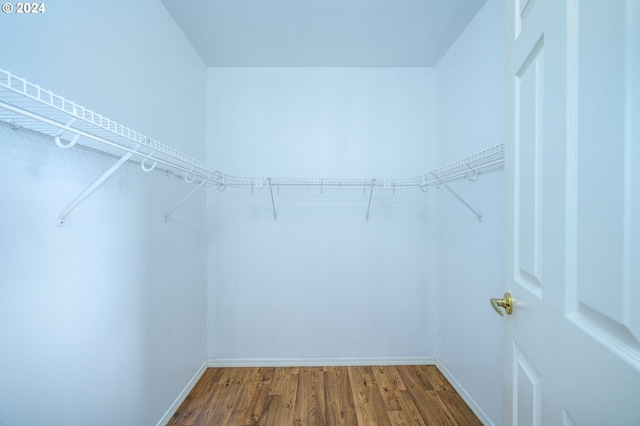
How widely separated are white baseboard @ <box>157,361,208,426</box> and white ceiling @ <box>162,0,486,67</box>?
2.63m

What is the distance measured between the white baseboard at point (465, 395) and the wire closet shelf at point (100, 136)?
154 centimetres

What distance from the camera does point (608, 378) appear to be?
0.43 m

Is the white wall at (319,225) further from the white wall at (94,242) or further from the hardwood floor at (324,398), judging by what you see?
the white wall at (94,242)

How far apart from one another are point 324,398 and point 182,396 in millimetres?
1022

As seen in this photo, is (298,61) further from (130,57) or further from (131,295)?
(131,295)

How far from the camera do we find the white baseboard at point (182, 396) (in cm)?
155

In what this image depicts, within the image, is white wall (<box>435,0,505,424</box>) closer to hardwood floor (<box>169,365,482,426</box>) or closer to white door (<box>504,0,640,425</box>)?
hardwood floor (<box>169,365,482,426</box>)

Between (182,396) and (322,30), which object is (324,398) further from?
(322,30)

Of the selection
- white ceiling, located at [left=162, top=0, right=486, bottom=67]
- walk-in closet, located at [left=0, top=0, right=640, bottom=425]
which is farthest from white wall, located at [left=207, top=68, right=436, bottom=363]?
white ceiling, located at [left=162, top=0, right=486, bottom=67]

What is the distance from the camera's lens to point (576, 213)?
51cm

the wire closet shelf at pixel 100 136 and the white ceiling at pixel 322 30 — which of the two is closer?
the wire closet shelf at pixel 100 136

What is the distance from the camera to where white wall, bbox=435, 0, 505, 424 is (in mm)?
1469

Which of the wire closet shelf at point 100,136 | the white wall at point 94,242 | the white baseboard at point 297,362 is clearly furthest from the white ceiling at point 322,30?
the white baseboard at point 297,362

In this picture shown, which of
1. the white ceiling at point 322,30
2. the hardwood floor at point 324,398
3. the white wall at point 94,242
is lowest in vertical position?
the hardwood floor at point 324,398
